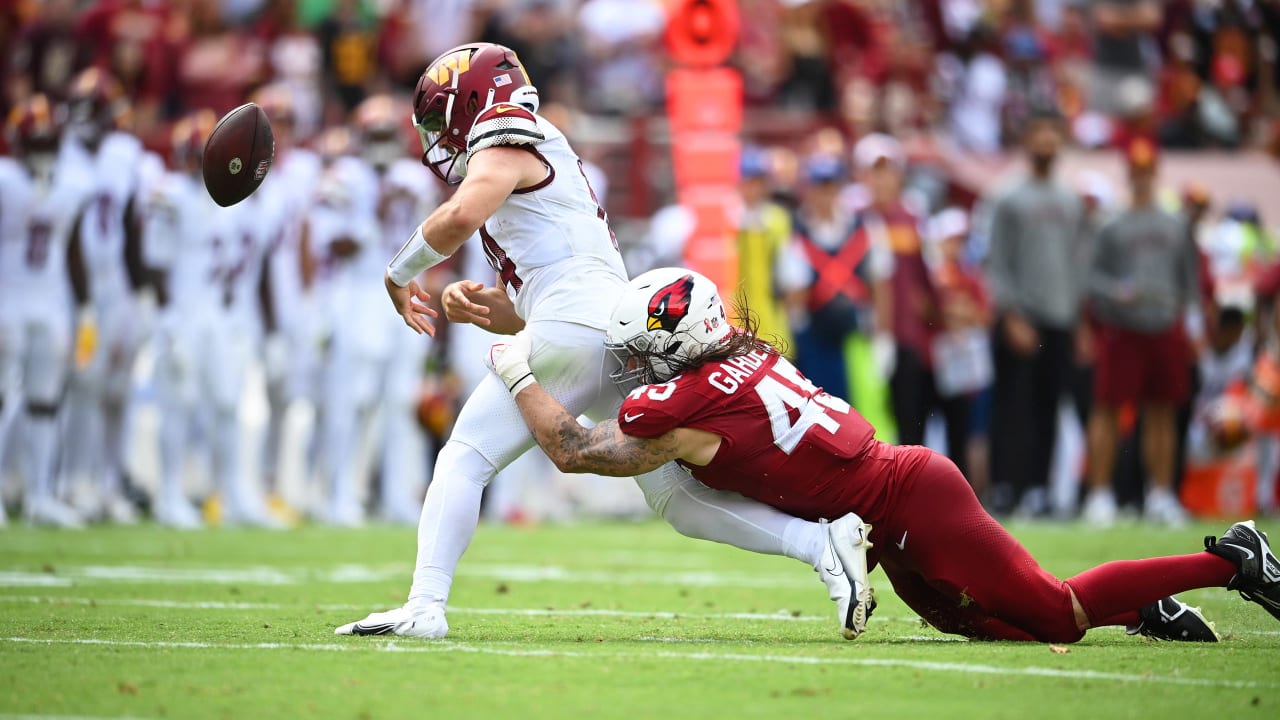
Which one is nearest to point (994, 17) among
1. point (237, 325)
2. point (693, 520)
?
point (237, 325)

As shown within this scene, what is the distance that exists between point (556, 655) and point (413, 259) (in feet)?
4.47

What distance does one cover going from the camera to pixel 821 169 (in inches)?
486

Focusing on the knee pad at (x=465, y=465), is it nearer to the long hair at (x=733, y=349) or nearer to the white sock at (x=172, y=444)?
the long hair at (x=733, y=349)

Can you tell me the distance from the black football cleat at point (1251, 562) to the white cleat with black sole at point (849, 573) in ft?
3.57

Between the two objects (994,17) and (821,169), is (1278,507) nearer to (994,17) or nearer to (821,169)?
(821,169)

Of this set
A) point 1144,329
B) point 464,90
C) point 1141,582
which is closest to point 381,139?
point 1144,329

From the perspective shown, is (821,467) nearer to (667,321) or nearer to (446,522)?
(667,321)

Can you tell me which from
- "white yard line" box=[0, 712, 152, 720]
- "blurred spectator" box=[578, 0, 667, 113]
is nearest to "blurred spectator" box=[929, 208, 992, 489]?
"blurred spectator" box=[578, 0, 667, 113]

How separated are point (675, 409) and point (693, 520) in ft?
1.92

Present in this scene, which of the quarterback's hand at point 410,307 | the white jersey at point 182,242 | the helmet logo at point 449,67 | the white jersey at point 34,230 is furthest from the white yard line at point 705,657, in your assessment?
the white jersey at point 182,242

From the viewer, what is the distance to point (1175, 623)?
5.56 m

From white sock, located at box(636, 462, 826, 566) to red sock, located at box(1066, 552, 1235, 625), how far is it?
84 centimetres

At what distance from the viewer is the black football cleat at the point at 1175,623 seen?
556 centimetres

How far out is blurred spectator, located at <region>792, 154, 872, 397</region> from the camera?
12367 mm
